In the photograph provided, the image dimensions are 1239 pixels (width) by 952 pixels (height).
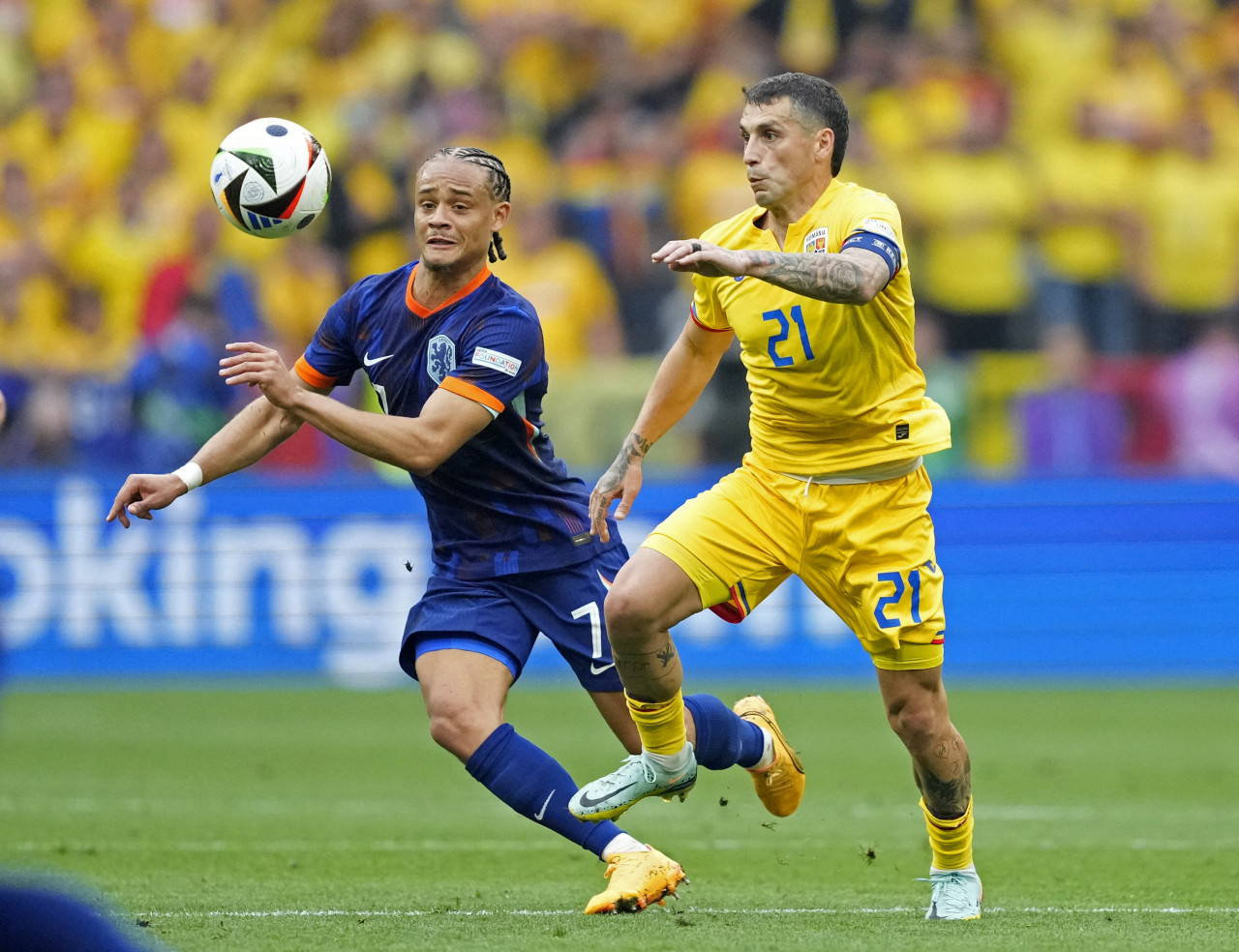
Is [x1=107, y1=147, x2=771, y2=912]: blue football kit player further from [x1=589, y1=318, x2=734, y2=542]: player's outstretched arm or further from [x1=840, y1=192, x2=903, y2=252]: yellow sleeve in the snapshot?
[x1=840, y1=192, x2=903, y2=252]: yellow sleeve

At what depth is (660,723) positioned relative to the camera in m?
5.57

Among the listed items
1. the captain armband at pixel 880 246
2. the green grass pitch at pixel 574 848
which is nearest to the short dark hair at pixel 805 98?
the captain armband at pixel 880 246

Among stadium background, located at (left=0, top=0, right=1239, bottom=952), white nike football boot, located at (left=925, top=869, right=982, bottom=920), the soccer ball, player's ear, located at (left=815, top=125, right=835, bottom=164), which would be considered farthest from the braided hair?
stadium background, located at (left=0, top=0, right=1239, bottom=952)

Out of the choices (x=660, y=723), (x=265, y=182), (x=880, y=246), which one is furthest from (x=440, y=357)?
(x=880, y=246)

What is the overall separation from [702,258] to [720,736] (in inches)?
79.8

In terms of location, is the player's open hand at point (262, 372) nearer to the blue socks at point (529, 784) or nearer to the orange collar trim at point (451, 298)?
the orange collar trim at point (451, 298)

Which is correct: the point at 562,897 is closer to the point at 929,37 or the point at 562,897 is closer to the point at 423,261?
the point at 423,261

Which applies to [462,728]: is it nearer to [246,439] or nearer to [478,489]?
[478,489]

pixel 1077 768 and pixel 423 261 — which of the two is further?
pixel 1077 768

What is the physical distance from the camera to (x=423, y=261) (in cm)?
565

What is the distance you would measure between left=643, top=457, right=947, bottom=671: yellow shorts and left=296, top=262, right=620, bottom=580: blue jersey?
1.53ft

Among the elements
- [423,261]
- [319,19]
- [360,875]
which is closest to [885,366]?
[423,261]

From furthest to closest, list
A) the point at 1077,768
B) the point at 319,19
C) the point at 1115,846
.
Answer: the point at 319,19
the point at 1077,768
the point at 1115,846

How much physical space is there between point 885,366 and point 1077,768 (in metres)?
5.02
